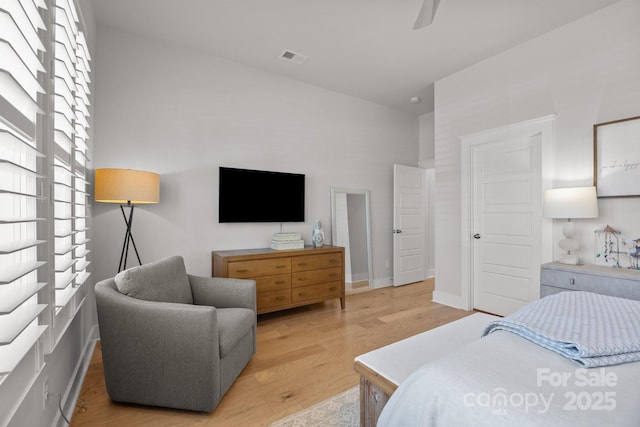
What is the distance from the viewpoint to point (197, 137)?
10.7 feet

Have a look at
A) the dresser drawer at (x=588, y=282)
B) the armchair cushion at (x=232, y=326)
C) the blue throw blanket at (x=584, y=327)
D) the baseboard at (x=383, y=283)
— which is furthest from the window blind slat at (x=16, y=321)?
the baseboard at (x=383, y=283)

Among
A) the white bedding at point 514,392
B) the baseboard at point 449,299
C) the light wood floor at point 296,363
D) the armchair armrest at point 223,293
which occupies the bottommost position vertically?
the light wood floor at point 296,363

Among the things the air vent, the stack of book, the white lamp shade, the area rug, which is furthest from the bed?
the air vent

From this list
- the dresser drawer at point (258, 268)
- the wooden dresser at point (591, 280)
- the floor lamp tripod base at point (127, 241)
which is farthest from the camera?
the dresser drawer at point (258, 268)

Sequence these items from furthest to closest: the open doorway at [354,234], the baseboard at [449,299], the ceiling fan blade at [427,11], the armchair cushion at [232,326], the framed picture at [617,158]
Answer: the open doorway at [354,234] → the baseboard at [449,299] → the framed picture at [617,158] → the ceiling fan blade at [427,11] → the armchair cushion at [232,326]

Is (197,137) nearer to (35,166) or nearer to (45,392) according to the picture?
(35,166)

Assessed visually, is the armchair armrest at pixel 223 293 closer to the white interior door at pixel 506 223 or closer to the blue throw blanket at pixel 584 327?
the blue throw blanket at pixel 584 327

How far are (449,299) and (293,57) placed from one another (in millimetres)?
3436

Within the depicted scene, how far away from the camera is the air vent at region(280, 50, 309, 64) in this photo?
3.30 meters

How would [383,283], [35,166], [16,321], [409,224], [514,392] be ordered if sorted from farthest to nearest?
[409,224], [383,283], [35,166], [16,321], [514,392]

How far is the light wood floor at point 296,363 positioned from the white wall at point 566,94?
1.01 meters

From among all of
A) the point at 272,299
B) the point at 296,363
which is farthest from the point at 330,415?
the point at 272,299

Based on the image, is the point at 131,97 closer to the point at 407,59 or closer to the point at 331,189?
the point at 331,189

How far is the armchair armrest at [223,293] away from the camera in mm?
2357
